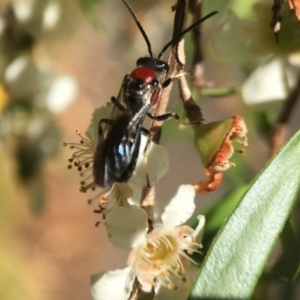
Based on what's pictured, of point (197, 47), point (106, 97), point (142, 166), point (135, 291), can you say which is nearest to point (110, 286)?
point (135, 291)

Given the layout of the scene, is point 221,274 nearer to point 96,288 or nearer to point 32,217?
point 96,288

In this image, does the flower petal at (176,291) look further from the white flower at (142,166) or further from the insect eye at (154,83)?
the insect eye at (154,83)

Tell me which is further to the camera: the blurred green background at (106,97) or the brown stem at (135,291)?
the blurred green background at (106,97)

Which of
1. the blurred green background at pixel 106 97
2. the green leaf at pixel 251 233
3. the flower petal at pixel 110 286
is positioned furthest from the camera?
the blurred green background at pixel 106 97

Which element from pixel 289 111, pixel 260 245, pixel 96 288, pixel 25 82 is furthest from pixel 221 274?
pixel 25 82

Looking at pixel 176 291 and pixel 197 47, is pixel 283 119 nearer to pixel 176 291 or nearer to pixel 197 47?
pixel 197 47

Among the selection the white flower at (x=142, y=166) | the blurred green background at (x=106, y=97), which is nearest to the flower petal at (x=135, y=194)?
the white flower at (x=142, y=166)
